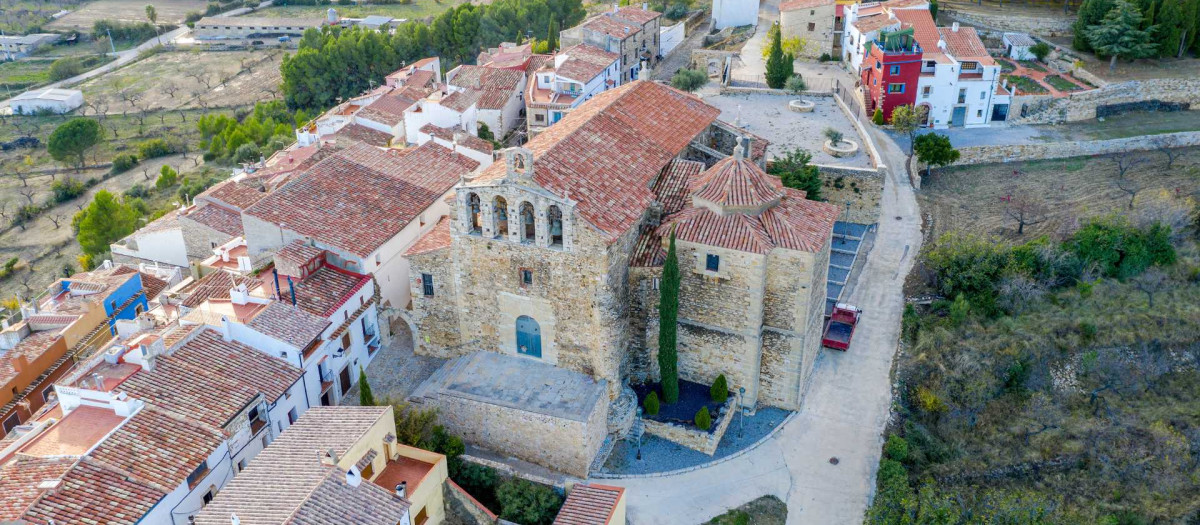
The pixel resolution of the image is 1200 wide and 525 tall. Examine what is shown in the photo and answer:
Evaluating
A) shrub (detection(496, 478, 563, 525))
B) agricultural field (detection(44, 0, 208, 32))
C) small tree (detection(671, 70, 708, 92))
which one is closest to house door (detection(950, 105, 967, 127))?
small tree (detection(671, 70, 708, 92))

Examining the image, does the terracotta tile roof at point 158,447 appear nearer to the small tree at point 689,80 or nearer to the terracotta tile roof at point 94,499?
the terracotta tile roof at point 94,499

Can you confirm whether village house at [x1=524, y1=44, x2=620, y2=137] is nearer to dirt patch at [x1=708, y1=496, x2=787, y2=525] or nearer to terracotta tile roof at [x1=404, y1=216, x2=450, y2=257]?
terracotta tile roof at [x1=404, y1=216, x2=450, y2=257]

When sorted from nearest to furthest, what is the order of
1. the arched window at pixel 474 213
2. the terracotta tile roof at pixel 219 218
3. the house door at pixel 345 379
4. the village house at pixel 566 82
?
1. the arched window at pixel 474 213
2. the house door at pixel 345 379
3. the terracotta tile roof at pixel 219 218
4. the village house at pixel 566 82

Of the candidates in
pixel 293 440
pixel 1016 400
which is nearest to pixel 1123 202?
pixel 1016 400

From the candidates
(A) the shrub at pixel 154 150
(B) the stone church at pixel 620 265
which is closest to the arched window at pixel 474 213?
(B) the stone church at pixel 620 265

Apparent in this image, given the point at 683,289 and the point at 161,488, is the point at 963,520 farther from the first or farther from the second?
the point at 161,488

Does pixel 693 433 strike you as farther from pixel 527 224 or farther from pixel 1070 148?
pixel 1070 148
